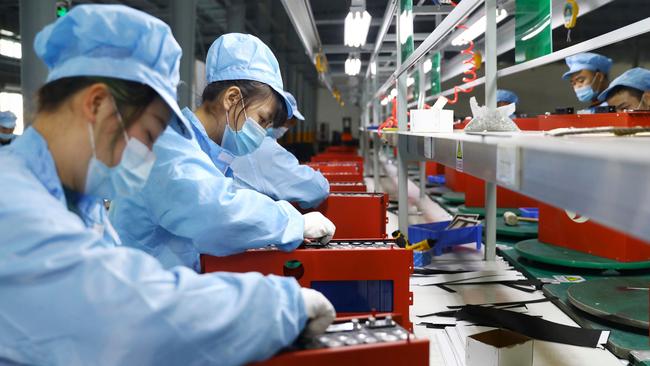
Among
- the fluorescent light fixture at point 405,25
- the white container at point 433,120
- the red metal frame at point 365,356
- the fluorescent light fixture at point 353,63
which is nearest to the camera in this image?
the red metal frame at point 365,356

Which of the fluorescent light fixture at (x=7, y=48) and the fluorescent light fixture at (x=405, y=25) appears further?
the fluorescent light fixture at (x=7, y=48)

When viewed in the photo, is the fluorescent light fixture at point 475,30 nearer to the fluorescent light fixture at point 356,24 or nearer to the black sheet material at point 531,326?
the fluorescent light fixture at point 356,24

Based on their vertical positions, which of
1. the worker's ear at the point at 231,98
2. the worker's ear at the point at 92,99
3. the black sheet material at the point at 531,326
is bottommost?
the black sheet material at the point at 531,326

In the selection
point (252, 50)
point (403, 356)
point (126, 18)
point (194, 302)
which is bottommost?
point (403, 356)

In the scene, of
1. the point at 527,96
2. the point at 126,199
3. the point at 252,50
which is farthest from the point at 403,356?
the point at 527,96

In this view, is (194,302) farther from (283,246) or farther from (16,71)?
(16,71)

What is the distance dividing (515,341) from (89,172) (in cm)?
120

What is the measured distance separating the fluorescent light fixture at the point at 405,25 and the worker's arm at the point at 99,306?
249 cm

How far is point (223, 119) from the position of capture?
2016mm

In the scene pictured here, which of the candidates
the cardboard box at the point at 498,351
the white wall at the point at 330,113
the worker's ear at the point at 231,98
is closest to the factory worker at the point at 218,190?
the worker's ear at the point at 231,98

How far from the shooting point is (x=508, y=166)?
89 centimetres

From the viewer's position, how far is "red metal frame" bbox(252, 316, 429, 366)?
883 millimetres

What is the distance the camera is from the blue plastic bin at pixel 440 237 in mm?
2694

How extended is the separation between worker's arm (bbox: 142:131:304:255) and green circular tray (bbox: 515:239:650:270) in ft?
5.05
